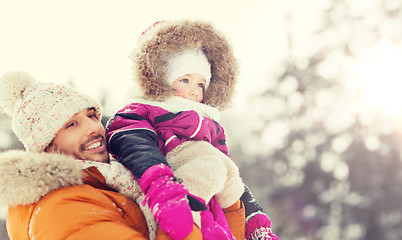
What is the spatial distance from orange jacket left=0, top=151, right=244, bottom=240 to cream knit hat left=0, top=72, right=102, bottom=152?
0.12 metres

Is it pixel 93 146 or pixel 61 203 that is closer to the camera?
pixel 61 203

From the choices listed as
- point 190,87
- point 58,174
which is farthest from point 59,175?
point 190,87

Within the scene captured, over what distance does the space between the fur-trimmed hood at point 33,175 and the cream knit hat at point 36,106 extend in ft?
0.45

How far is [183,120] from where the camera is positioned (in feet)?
6.20

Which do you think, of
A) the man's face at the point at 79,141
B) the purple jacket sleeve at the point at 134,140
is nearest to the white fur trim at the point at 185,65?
the purple jacket sleeve at the point at 134,140

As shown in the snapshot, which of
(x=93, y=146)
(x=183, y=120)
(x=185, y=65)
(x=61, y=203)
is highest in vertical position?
(x=185, y=65)

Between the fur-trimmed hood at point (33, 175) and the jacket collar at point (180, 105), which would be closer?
the fur-trimmed hood at point (33, 175)

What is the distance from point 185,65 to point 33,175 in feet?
3.56

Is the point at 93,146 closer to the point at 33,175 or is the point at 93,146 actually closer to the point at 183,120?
the point at 33,175

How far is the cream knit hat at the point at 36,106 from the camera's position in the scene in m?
1.67

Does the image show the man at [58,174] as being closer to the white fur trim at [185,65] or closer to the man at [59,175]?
the man at [59,175]

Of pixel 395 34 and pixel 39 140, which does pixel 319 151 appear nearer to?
pixel 395 34

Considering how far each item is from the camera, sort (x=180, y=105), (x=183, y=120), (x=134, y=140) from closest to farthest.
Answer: (x=134, y=140), (x=183, y=120), (x=180, y=105)

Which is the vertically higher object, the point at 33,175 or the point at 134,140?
the point at 134,140
